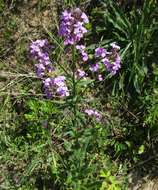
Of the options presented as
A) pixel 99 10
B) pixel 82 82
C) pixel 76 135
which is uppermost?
pixel 99 10

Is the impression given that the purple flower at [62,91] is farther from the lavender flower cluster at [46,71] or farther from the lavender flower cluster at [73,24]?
the lavender flower cluster at [73,24]

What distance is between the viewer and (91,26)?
4152 millimetres

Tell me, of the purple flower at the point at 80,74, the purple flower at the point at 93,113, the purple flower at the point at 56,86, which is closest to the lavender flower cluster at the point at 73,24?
the purple flower at the point at 56,86

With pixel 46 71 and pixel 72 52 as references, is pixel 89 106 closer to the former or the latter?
pixel 46 71

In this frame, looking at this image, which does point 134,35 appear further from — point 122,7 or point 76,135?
point 76,135

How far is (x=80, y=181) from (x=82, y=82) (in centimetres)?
67

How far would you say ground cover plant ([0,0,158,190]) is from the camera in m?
3.48

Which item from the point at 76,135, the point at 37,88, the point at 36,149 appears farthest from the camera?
the point at 37,88

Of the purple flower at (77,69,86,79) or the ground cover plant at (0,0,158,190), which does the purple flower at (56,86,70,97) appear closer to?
the ground cover plant at (0,0,158,190)

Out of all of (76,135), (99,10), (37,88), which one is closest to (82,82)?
(76,135)

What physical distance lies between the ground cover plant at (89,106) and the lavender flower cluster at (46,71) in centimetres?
2

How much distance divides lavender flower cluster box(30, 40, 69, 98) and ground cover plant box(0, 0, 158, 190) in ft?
0.07

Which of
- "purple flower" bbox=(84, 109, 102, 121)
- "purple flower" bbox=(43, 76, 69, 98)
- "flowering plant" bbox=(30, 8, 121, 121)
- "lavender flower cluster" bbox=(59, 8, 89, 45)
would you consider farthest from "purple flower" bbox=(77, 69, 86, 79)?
"lavender flower cluster" bbox=(59, 8, 89, 45)

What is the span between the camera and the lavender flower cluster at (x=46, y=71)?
10.1 feet
